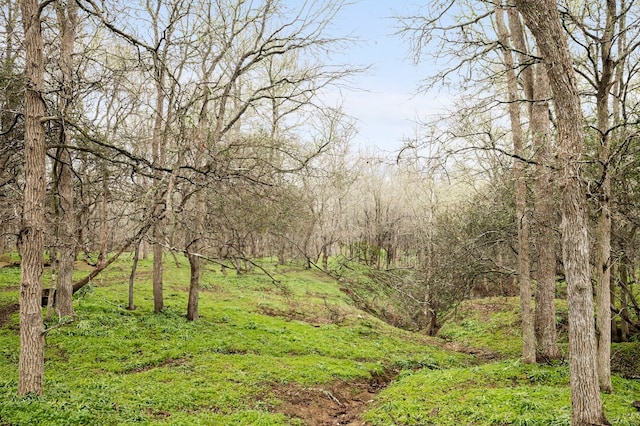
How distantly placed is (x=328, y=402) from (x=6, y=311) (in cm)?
924

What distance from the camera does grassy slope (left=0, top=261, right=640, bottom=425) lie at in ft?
23.2

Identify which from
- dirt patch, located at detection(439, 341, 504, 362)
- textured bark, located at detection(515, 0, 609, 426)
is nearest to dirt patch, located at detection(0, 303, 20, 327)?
textured bark, located at detection(515, 0, 609, 426)

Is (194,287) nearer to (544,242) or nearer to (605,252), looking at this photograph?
(544,242)

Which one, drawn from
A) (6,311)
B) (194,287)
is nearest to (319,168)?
(194,287)

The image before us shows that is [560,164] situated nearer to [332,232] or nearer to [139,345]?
[139,345]

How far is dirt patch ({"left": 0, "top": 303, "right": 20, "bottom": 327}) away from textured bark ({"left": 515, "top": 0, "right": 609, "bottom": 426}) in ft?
40.8

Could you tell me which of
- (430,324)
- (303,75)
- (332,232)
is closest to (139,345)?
(303,75)

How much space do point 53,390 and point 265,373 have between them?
4227mm

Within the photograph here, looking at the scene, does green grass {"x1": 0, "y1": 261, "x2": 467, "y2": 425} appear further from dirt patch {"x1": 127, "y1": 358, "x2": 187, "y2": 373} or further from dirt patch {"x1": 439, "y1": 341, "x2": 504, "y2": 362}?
dirt patch {"x1": 439, "y1": 341, "x2": 504, "y2": 362}

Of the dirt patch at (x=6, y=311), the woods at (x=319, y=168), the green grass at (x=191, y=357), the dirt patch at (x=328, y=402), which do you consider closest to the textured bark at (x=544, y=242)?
the woods at (x=319, y=168)

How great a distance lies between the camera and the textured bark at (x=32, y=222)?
261 inches

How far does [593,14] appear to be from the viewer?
326 inches

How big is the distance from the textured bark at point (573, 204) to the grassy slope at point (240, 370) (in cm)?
136

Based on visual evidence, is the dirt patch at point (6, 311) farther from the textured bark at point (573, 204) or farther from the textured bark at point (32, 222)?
the textured bark at point (573, 204)
